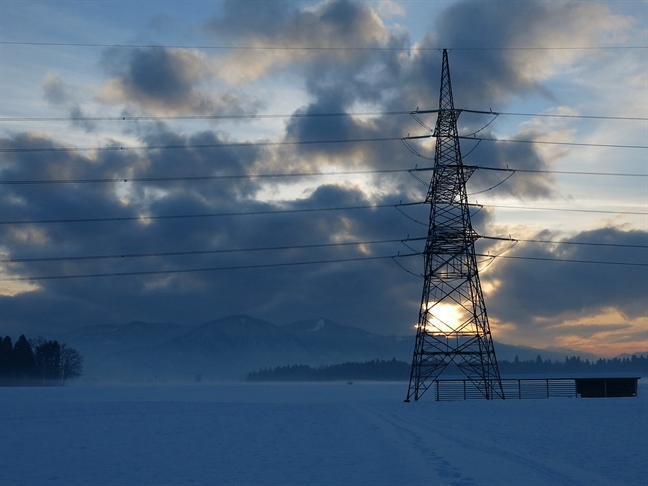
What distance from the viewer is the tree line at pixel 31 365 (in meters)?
140

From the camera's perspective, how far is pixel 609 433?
25297mm

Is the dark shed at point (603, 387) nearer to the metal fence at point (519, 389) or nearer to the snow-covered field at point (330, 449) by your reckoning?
the metal fence at point (519, 389)

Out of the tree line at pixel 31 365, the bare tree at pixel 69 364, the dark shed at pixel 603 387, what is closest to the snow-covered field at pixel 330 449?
the dark shed at pixel 603 387

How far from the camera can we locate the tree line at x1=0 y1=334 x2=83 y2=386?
139625mm

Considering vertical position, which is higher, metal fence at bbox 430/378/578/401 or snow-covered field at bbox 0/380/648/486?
metal fence at bbox 430/378/578/401

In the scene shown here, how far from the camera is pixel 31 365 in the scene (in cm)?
14700

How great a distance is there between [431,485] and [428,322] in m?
33.4

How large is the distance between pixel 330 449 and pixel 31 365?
142 metres

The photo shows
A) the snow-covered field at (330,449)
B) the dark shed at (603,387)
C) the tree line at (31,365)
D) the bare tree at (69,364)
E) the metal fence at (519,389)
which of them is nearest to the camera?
the snow-covered field at (330,449)

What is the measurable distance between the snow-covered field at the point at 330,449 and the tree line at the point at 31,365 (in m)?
114

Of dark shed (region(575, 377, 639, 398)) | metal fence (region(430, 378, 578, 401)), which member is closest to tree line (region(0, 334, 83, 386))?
metal fence (region(430, 378, 578, 401))

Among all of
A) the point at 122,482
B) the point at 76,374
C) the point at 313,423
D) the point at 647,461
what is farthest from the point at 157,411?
the point at 76,374

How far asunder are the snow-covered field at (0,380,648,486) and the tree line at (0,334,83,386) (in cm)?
11426

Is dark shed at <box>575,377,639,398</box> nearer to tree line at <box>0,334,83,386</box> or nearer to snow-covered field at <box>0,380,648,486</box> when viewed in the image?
snow-covered field at <box>0,380,648,486</box>
